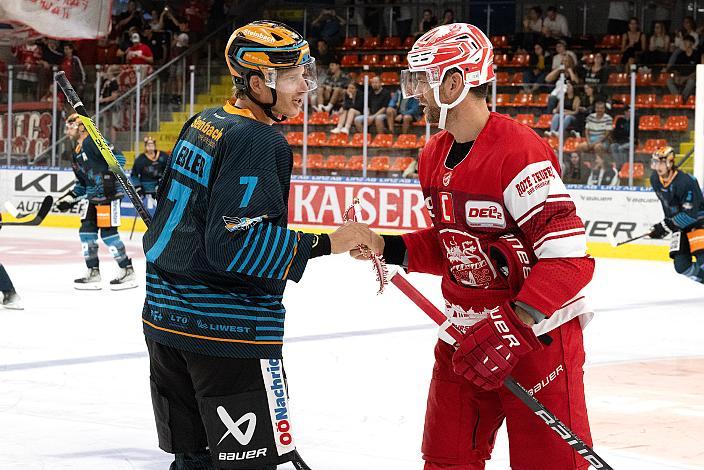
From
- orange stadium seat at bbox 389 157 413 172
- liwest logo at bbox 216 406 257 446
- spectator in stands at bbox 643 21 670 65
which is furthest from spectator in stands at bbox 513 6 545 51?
liwest logo at bbox 216 406 257 446

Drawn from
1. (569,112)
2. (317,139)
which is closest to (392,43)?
(317,139)

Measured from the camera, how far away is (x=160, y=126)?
16438mm

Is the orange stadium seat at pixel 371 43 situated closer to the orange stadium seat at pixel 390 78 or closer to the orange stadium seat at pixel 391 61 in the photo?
the orange stadium seat at pixel 391 61

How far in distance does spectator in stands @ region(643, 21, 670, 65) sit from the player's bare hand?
45.8 ft

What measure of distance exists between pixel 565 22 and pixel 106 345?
11.9 metres

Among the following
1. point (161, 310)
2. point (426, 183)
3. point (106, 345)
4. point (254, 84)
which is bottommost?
point (106, 345)

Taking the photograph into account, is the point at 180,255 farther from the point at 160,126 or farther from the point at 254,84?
the point at 160,126

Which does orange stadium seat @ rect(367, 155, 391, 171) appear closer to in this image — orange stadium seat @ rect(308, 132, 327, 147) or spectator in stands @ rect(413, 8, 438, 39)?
orange stadium seat @ rect(308, 132, 327, 147)

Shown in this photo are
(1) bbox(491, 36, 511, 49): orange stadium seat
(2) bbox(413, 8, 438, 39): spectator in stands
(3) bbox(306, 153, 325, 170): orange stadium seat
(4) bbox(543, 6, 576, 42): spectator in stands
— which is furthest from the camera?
(2) bbox(413, 8, 438, 39): spectator in stands

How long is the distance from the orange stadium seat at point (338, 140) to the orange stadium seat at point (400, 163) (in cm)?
67

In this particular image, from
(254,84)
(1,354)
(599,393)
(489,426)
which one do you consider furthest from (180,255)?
(1,354)

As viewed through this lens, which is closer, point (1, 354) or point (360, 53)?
point (1, 354)

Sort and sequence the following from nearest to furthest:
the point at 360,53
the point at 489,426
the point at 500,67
Answer: 1. the point at 489,426
2. the point at 500,67
3. the point at 360,53

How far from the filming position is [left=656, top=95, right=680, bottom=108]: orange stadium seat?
1393 cm
